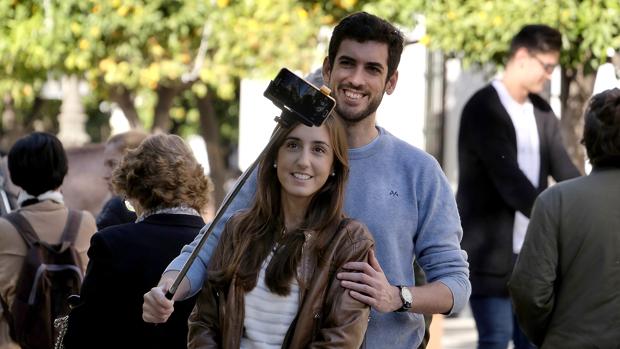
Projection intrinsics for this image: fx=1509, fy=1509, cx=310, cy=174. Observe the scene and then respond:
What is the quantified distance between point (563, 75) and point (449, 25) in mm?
1006

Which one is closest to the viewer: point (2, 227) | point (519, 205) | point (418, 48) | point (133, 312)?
point (133, 312)

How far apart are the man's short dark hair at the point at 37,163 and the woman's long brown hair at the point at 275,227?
2266mm

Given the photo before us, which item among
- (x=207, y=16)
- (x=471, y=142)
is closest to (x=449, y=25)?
(x=207, y=16)

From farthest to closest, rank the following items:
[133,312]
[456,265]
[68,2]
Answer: [68,2] → [133,312] → [456,265]

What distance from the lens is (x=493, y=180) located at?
6.80 meters

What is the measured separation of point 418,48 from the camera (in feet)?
48.5

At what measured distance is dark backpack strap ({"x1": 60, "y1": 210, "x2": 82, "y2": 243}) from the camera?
5832mm

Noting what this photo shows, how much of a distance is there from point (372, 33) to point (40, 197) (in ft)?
7.37

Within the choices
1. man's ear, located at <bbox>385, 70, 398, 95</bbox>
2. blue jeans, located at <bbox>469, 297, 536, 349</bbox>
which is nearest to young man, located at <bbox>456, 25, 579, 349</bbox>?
blue jeans, located at <bbox>469, 297, 536, 349</bbox>

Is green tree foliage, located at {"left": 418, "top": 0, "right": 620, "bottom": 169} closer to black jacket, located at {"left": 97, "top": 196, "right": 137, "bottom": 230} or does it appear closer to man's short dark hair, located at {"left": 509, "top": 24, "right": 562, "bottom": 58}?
man's short dark hair, located at {"left": 509, "top": 24, "right": 562, "bottom": 58}

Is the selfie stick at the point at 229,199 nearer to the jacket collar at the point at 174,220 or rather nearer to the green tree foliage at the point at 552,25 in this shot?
the jacket collar at the point at 174,220

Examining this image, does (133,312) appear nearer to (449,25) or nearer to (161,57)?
(449,25)

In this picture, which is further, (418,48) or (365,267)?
(418,48)

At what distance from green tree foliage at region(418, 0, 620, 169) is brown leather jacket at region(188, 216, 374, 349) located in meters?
6.66
